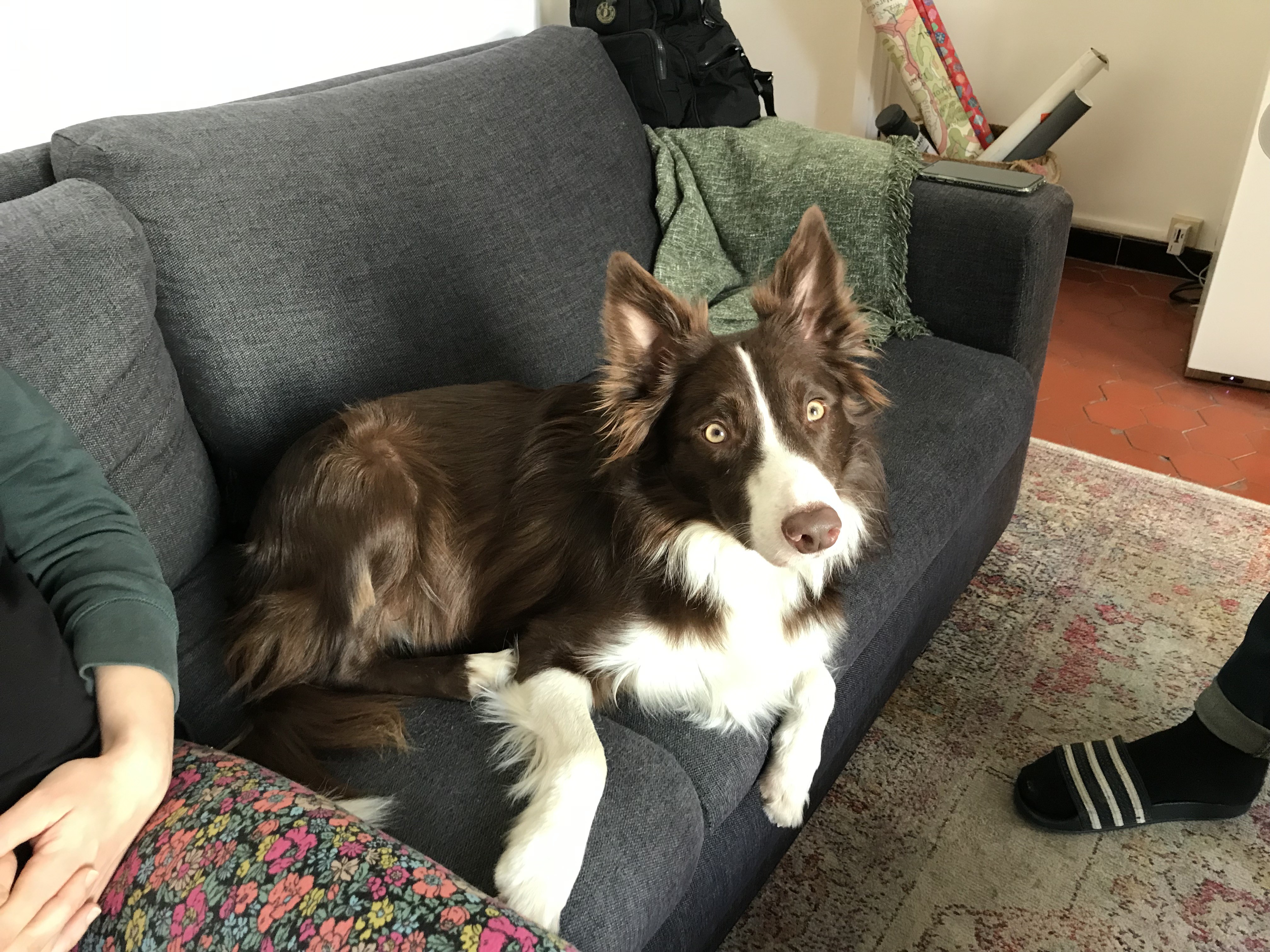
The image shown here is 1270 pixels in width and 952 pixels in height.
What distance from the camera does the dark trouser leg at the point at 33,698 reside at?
2.94 feet

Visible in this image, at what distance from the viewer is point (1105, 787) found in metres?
1.71

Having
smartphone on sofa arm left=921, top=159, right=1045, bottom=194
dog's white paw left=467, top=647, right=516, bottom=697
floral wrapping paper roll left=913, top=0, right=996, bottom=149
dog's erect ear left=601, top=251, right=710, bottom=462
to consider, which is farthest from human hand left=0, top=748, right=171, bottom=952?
floral wrapping paper roll left=913, top=0, right=996, bottom=149

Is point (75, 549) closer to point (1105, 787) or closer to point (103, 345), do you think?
point (103, 345)

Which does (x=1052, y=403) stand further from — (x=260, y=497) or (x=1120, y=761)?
(x=260, y=497)

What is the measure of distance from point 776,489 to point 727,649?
30 centimetres

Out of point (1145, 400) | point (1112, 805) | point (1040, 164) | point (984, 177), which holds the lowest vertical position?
point (1145, 400)

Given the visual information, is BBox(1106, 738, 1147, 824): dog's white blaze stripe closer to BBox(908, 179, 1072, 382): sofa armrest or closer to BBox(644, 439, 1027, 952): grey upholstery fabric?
BBox(644, 439, 1027, 952): grey upholstery fabric

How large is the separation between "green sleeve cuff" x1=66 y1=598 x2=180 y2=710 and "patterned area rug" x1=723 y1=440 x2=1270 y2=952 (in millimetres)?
1042

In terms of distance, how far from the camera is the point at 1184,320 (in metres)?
3.58

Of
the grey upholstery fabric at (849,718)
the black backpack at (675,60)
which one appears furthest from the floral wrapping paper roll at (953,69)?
the grey upholstery fabric at (849,718)

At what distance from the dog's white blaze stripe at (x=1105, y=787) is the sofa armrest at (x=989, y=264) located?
85 centimetres

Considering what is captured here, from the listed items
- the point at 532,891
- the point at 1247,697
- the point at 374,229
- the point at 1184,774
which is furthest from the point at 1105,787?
the point at 374,229

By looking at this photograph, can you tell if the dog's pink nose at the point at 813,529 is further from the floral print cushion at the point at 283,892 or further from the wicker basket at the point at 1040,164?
the wicker basket at the point at 1040,164

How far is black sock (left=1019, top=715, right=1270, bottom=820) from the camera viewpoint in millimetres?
1669
